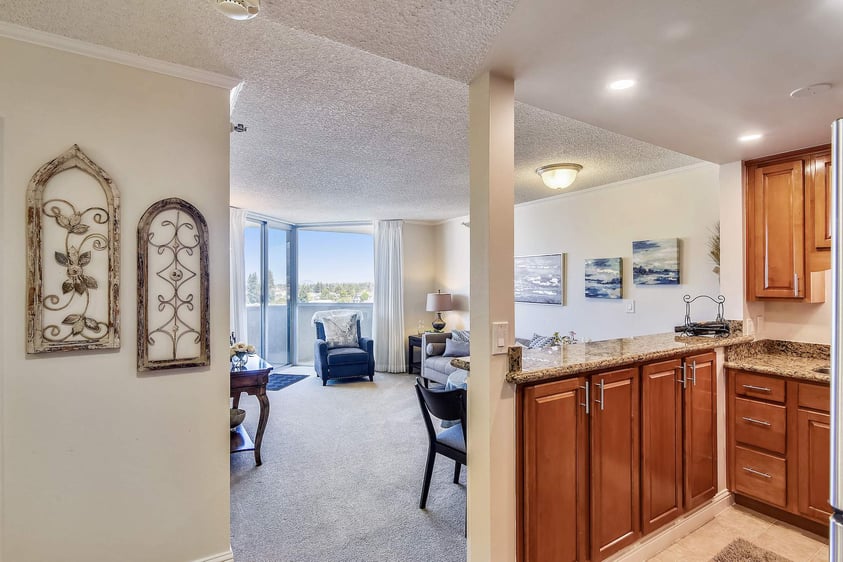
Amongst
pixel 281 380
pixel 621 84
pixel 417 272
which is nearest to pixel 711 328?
pixel 621 84

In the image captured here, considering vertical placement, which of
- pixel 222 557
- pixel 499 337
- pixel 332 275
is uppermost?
pixel 332 275

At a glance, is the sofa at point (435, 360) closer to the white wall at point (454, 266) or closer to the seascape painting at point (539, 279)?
the white wall at point (454, 266)

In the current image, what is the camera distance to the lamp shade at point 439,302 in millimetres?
6566

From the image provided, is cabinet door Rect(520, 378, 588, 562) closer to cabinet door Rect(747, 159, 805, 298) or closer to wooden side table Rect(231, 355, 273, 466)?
cabinet door Rect(747, 159, 805, 298)

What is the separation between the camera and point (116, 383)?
183 cm

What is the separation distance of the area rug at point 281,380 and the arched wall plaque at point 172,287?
13.1ft

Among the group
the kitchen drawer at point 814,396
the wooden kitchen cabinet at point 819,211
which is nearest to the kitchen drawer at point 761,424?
the kitchen drawer at point 814,396

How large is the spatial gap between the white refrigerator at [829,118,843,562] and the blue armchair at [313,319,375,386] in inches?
217

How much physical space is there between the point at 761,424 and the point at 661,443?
885mm

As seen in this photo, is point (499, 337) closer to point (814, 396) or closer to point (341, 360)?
point (814, 396)

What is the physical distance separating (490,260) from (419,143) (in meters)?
1.78

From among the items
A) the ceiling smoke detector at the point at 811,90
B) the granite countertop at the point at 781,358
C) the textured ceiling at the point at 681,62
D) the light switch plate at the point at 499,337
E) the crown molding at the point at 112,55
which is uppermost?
the crown molding at the point at 112,55

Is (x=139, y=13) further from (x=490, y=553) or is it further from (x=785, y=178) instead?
(x=785, y=178)

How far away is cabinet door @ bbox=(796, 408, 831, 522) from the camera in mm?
2273
